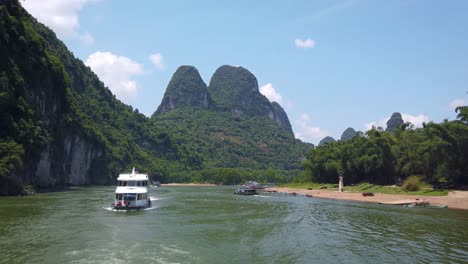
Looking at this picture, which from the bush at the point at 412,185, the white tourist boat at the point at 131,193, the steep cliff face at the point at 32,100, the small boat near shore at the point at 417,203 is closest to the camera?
the white tourist boat at the point at 131,193

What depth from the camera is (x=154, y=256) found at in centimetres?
2538

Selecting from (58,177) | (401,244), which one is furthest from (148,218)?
(58,177)

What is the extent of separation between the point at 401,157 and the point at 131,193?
7477 cm

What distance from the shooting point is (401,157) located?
101 metres

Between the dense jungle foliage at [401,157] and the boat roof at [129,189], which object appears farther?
the dense jungle foliage at [401,157]

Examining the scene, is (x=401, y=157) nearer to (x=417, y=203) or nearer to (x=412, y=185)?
(x=412, y=185)

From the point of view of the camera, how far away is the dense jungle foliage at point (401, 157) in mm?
78875

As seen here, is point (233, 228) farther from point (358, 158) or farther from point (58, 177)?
point (58, 177)

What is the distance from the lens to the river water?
2556 cm

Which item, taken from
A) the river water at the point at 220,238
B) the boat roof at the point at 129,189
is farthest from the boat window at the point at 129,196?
the river water at the point at 220,238

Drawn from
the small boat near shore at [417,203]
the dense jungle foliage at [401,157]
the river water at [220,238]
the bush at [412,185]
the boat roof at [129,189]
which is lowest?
the river water at [220,238]

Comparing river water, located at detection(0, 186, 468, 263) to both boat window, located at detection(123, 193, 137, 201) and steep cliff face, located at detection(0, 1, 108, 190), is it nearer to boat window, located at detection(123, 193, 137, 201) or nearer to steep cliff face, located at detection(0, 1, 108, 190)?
boat window, located at detection(123, 193, 137, 201)

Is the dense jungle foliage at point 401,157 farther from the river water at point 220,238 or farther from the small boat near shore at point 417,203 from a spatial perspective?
the river water at point 220,238

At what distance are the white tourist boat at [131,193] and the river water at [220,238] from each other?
95.3 inches
